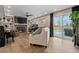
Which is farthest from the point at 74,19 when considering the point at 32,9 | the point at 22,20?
the point at 22,20

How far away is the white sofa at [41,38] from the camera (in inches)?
146

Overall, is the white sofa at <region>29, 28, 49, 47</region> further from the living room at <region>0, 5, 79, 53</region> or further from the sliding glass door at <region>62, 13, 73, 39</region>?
the sliding glass door at <region>62, 13, 73, 39</region>

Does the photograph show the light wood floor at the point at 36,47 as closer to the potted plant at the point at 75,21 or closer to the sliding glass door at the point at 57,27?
the sliding glass door at the point at 57,27

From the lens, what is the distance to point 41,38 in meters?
3.76

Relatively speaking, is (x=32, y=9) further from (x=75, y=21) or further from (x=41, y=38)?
(x=75, y=21)

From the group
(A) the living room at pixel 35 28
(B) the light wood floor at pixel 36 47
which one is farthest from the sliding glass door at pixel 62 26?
(B) the light wood floor at pixel 36 47

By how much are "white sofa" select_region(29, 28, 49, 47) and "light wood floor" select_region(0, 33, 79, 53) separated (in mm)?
113

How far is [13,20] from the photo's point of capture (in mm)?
3592

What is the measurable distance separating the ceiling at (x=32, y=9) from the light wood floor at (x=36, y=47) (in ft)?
1.93

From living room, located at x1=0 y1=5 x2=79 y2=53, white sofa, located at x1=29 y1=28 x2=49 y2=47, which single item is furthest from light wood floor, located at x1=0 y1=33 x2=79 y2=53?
white sofa, located at x1=29 y1=28 x2=49 y2=47

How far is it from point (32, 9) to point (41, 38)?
81 centimetres

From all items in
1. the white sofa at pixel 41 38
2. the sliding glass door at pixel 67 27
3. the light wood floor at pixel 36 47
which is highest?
the sliding glass door at pixel 67 27
